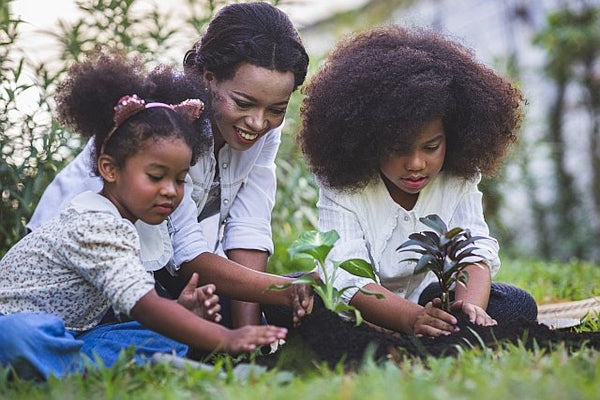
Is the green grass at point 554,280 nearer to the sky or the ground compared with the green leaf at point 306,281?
nearer to the sky

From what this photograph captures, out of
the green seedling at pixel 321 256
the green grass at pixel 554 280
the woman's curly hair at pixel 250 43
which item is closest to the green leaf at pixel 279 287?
the green seedling at pixel 321 256

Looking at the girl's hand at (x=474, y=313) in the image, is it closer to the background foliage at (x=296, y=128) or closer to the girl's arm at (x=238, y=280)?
the girl's arm at (x=238, y=280)

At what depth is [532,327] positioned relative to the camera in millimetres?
2805

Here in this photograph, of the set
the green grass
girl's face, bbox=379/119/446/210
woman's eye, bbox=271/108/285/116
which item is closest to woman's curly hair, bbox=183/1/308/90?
woman's eye, bbox=271/108/285/116

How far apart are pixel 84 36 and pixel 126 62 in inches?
64.6

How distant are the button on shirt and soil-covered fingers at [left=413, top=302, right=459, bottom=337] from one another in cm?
41

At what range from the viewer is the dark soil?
2555 millimetres

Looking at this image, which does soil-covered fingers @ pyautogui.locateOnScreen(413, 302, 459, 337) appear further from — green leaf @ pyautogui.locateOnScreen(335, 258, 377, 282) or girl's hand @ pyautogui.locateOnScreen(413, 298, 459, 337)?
green leaf @ pyautogui.locateOnScreen(335, 258, 377, 282)

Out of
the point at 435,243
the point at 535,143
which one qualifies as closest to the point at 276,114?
the point at 435,243

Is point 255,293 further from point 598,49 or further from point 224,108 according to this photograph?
point 598,49

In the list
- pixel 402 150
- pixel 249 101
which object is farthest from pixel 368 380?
pixel 249 101

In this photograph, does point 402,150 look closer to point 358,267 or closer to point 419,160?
point 419,160

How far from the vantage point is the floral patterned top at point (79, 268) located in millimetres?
2520

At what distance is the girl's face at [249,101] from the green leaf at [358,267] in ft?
1.99
